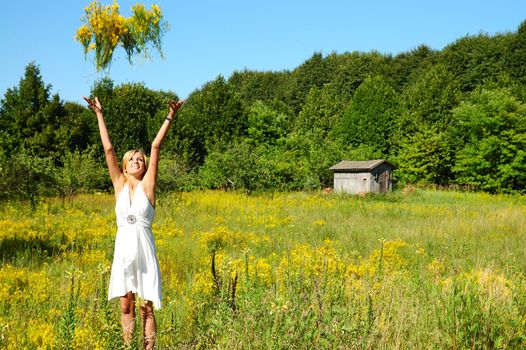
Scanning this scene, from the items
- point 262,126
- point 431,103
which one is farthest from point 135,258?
point 431,103

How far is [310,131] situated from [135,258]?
112ft

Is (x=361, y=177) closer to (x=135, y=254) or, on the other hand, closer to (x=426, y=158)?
(x=426, y=158)

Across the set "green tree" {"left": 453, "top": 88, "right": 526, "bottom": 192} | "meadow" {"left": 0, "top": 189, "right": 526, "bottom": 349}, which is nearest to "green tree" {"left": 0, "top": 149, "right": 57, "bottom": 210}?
"meadow" {"left": 0, "top": 189, "right": 526, "bottom": 349}

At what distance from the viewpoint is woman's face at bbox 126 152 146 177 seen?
4.15 m

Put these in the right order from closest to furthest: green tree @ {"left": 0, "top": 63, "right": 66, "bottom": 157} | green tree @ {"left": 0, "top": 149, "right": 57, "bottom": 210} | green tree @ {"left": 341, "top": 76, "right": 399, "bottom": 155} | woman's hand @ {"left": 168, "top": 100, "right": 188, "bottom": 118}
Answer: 1. woman's hand @ {"left": 168, "top": 100, "right": 188, "bottom": 118}
2. green tree @ {"left": 0, "top": 149, "right": 57, "bottom": 210}
3. green tree @ {"left": 0, "top": 63, "right": 66, "bottom": 157}
4. green tree @ {"left": 341, "top": 76, "right": 399, "bottom": 155}

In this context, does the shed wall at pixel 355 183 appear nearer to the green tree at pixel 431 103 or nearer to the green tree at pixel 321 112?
the green tree at pixel 431 103

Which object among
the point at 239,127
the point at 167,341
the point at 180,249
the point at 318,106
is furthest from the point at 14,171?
the point at 318,106

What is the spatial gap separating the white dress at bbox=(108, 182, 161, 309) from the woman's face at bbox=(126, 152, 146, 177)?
0.33 m

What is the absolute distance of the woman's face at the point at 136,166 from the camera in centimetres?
415

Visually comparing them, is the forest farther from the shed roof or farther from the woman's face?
the woman's face

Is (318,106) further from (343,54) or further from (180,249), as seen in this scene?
(180,249)

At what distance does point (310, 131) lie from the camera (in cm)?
3747

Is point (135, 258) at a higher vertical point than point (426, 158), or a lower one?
lower

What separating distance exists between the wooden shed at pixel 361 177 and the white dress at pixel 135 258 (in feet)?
84.6
